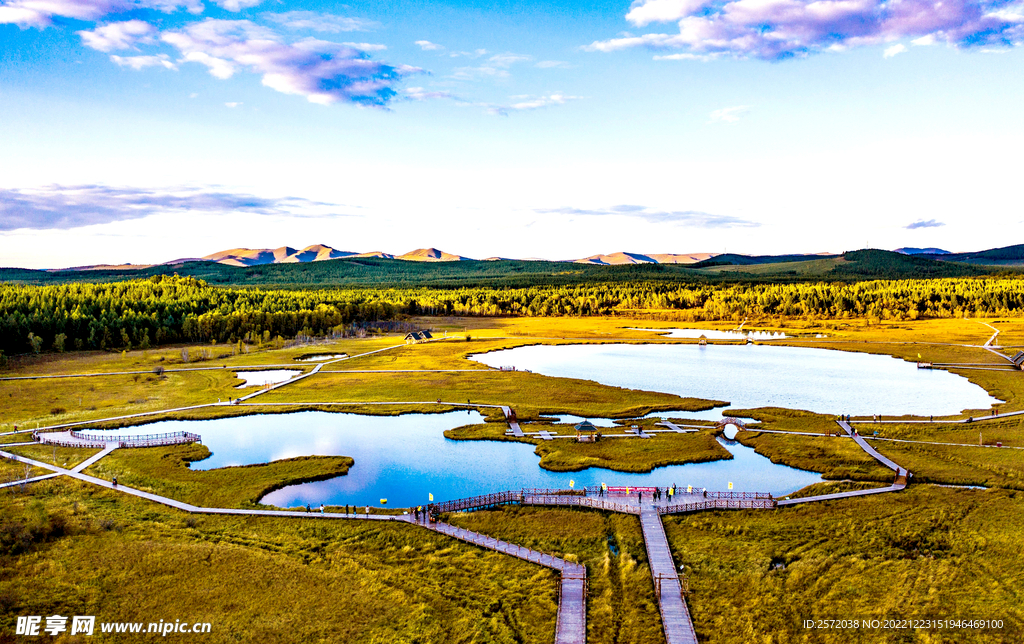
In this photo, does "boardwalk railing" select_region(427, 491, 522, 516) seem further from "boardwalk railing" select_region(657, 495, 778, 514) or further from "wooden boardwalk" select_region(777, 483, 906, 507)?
"wooden boardwalk" select_region(777, 483, 906, 507)

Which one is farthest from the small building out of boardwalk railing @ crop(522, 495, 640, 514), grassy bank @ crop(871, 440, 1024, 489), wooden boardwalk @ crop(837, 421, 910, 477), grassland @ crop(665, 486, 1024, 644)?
grassy bank @ crop(871, 440, 1024, 489)

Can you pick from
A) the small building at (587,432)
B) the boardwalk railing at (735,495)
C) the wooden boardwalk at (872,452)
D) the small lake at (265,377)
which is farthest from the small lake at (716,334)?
Answer: the boardwalk railing at (735,495)

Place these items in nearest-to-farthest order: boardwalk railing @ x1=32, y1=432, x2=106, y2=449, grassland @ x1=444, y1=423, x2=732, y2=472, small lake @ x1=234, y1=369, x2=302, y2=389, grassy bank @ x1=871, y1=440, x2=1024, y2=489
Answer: grassy bank @ x1=871, y1=440, x2=1024, y2=489, grassland @ x1=444, y1=423, x2=732, y2=472, boardwalk railing @ x1=32, y1=432, x2=106, y2=449, small lake @ x1=234, y1=369, x2=302, y2=389

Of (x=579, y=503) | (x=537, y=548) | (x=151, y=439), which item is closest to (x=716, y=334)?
(x=579, y=503)

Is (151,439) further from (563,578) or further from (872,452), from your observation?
(872,452)

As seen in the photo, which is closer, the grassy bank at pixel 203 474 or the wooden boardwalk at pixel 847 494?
the wooden boardwalk at pixel 847 494

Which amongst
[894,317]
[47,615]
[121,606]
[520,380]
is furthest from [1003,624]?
[894,317]

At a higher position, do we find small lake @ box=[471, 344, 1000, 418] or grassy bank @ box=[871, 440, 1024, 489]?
small lake @ box=[471, 344, 1000, 418]

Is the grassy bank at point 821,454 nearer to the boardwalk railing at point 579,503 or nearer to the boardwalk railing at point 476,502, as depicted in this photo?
the boardwalk railing at point 579,503
